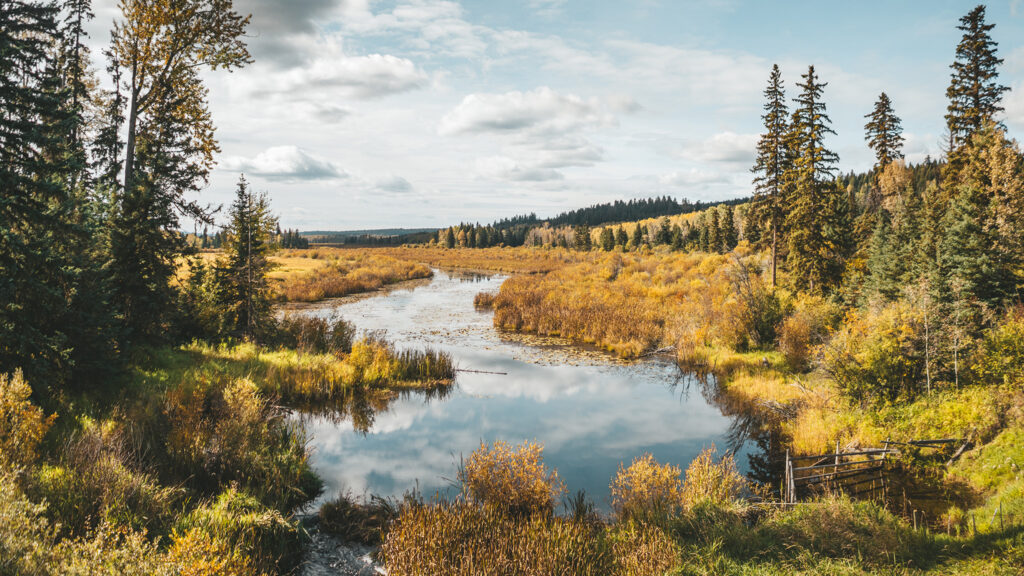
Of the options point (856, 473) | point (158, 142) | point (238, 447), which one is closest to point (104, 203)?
point (158, 142)

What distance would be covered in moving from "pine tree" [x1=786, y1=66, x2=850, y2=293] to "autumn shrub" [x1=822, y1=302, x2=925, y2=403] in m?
14.3

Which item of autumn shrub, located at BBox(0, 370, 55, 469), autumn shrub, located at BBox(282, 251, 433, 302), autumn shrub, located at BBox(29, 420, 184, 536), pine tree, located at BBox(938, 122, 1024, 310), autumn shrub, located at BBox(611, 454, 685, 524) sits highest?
pine tree, located at BBox(938, 122, 1024, 310)

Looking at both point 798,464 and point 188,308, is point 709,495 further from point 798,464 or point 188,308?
point 188,308

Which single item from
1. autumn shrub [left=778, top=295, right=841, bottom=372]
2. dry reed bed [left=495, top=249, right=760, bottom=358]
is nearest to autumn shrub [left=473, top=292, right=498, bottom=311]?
dry reed bed [left=495, top=249, right=760, bottom=358]

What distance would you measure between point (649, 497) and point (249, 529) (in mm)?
6955

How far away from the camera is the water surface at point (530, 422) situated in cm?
1157

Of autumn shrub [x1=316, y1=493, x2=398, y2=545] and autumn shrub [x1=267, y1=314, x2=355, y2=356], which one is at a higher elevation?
autumn shrub [x1=267, y1=314, x2=355, y2=356]

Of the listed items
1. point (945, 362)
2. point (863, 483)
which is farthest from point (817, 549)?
point (945, 362)

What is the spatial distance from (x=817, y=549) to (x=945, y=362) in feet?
30.3

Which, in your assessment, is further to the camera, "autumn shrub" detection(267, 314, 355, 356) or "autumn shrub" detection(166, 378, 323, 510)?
"autumn shrub" detection(267, 314, 355, 356)

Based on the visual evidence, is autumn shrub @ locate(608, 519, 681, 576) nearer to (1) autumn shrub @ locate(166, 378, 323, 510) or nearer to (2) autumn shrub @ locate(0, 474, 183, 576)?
(2) autumn shrub @ locate(0, 474, 183, 576)

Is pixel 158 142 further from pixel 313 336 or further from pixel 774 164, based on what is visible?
pixel 774 164

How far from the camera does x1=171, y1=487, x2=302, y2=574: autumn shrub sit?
6.55 m

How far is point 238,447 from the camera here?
9328 mm
